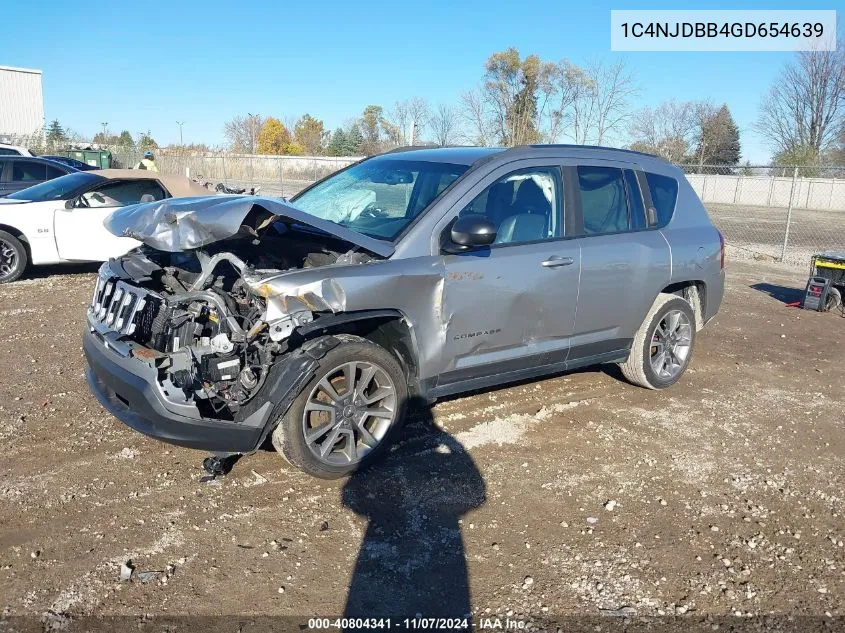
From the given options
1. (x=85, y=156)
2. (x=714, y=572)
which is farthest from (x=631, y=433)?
(x=85, y=156)

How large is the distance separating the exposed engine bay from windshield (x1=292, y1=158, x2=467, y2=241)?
414mm

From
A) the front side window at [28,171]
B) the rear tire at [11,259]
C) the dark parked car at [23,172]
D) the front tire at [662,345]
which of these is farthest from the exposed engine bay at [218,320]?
the front side window at [28,171]

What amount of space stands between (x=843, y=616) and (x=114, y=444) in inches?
160

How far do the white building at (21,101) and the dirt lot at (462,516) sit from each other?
5298cm

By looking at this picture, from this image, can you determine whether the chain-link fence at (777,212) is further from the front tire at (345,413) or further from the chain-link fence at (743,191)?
the front tire at (345,413)

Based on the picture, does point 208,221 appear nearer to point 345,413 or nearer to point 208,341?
point 208,341

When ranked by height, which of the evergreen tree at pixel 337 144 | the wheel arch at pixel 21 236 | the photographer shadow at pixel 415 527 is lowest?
the photographer shadow at pixel 415 527

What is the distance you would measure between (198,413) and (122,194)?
706cm

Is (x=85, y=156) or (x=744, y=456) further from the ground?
(x=85, y=156)

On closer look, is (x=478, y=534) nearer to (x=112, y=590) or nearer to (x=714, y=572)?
(x=714, y=572)

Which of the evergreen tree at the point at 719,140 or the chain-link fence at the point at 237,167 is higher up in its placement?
the evergreen tree at the point at 719,140

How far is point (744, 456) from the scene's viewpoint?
468 cm

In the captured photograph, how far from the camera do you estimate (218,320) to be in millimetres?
3742

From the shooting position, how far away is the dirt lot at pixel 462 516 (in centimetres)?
306
